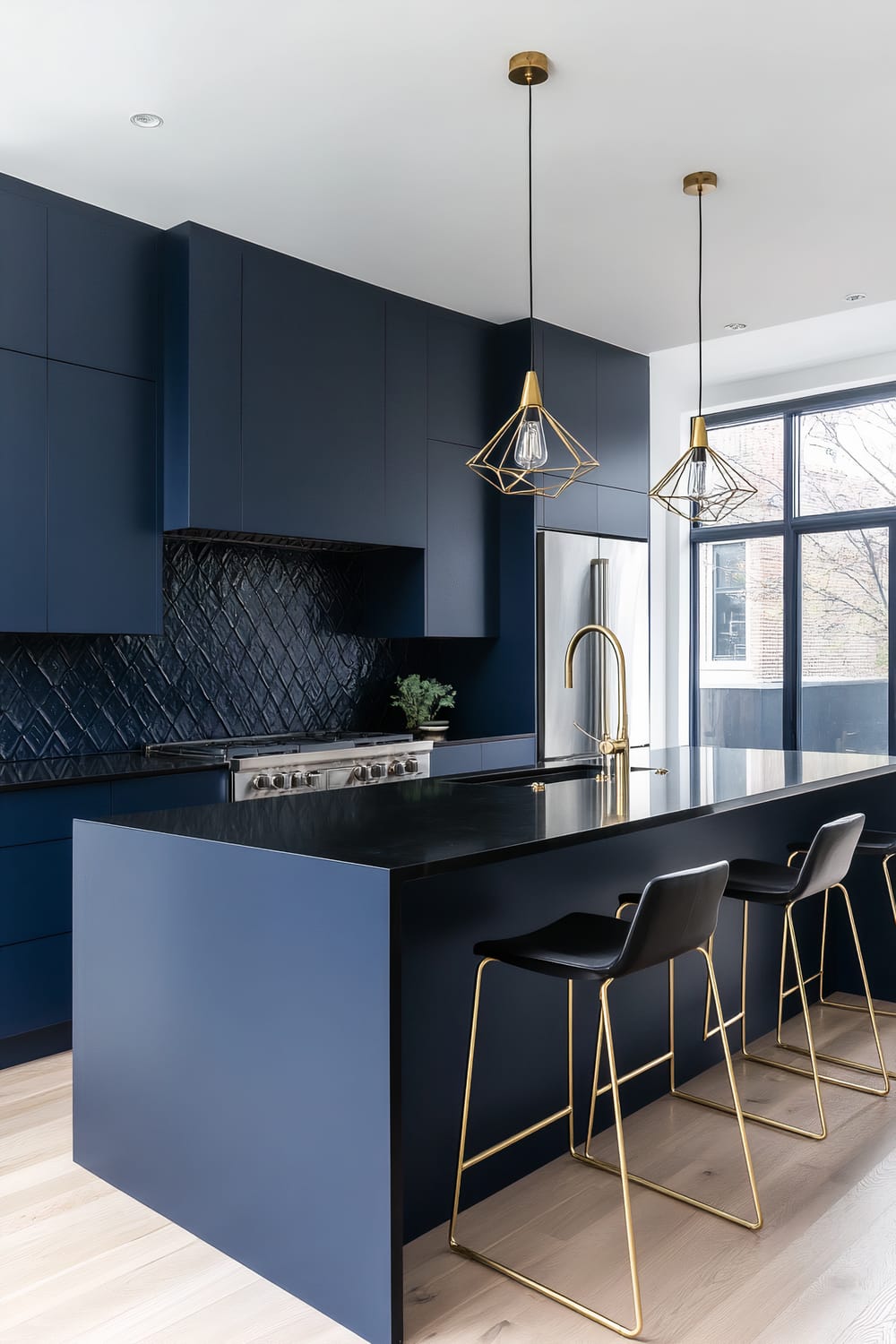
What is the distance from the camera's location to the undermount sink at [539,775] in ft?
10.9

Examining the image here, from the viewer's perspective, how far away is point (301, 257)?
4250mm

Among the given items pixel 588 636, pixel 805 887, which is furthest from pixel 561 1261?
pixel 588 636

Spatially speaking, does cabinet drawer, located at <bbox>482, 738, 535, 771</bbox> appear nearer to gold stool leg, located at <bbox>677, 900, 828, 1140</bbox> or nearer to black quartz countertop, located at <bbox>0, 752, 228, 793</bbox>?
black quartz countertop, located at <bbox>0, 752, 228, 793</bbox>

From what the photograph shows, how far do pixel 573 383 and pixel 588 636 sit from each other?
125cm

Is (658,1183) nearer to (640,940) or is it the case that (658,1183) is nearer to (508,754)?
(640,940)

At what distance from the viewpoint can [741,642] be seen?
6.52m

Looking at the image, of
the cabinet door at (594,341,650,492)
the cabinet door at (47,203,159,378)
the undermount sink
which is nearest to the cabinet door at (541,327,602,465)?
the cabinet door at (594,341,650,492)

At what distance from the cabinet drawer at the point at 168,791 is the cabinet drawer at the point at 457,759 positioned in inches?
44.3

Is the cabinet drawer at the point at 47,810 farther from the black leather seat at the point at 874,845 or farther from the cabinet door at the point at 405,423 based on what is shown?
the black leather seat at the point at 874,845

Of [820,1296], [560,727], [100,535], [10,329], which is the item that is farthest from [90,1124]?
[560,727]

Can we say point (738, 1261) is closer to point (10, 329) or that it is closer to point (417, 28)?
point (417, 28)

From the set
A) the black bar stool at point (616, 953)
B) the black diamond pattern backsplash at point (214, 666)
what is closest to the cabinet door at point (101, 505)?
the black diamond pattern backsplash at point (214, 666)

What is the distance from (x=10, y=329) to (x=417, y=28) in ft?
5.37

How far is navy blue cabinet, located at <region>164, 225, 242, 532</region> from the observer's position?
3.85m
